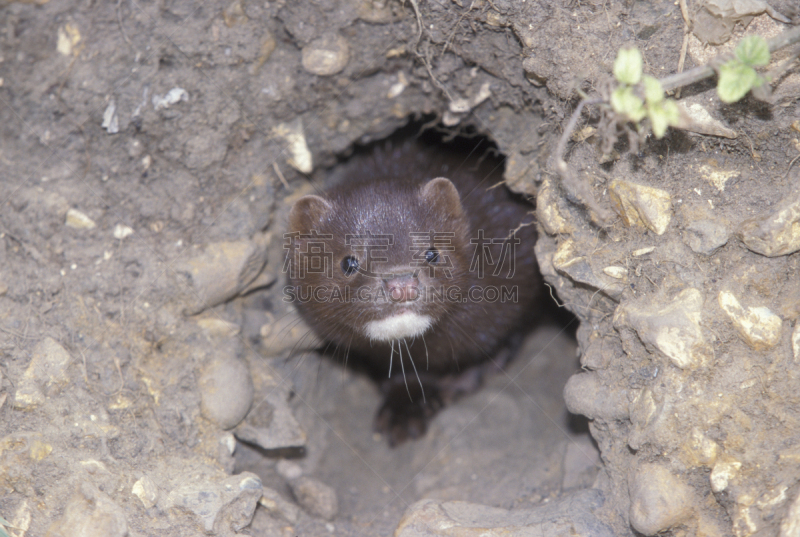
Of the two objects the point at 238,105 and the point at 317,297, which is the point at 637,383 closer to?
the point at 317,297

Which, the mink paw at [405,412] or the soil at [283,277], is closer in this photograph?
the soil at [283,277]

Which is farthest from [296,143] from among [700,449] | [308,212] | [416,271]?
[700,449]

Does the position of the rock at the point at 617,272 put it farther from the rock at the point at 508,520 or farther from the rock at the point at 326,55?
the rock at the point at 326,55

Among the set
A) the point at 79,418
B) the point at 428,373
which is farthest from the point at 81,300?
the point at 428,373

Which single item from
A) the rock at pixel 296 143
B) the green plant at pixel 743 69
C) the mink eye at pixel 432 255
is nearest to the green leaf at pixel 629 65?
the green plant at pixel 743 69

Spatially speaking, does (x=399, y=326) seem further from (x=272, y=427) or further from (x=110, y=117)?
(x=110, y=117)

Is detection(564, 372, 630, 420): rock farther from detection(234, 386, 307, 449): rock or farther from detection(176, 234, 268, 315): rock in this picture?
detection(176, 234, 268, 315): rock

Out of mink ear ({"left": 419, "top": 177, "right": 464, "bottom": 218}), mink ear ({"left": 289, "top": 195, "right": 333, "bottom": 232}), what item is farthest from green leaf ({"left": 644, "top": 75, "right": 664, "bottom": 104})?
mink ear ({"left": 289, "top": 195, "right": 333, "bottom": 232})
